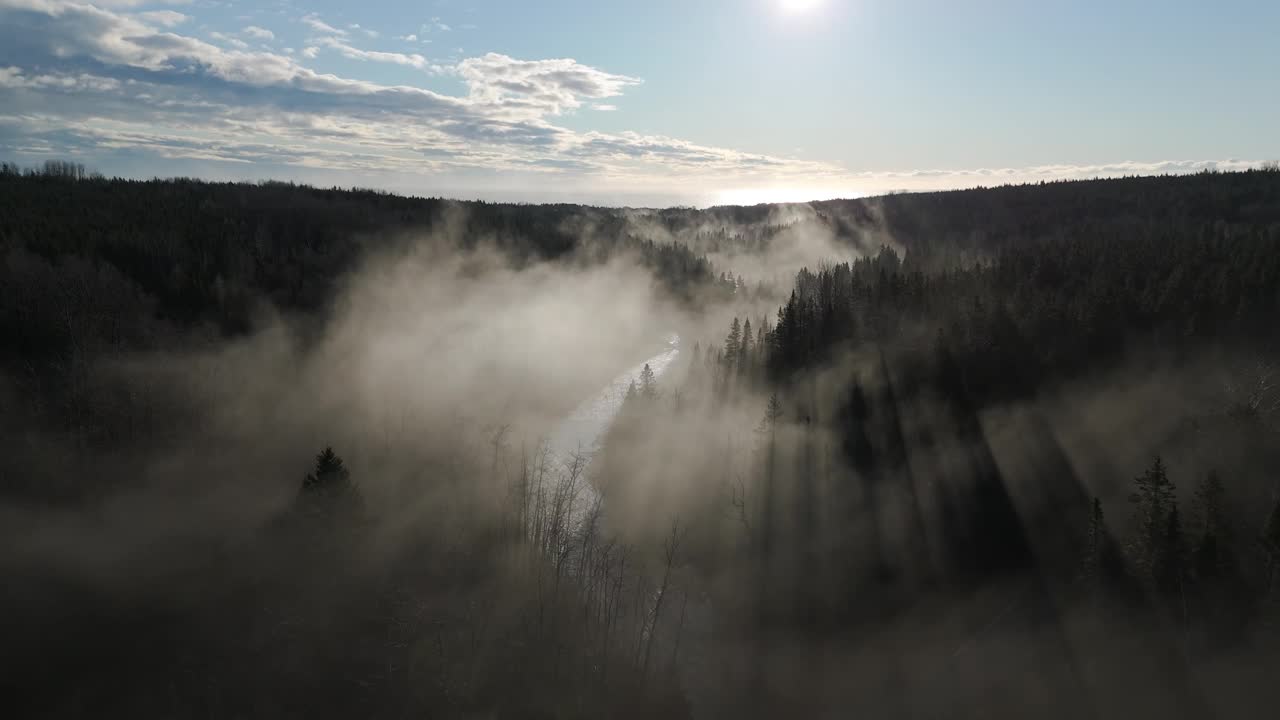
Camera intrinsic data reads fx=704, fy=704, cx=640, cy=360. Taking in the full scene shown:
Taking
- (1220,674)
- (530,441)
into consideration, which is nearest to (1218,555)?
(1220,674)

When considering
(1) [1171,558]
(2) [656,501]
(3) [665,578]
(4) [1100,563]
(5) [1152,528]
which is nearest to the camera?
(1) [1171,558]

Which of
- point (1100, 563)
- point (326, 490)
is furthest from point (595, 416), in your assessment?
point (1100, 563)

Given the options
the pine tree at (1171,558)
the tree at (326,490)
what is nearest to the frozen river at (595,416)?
the tree at (326,490)

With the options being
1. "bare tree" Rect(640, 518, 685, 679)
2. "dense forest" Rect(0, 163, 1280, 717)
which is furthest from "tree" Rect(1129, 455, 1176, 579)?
"bare tree" Rect(640, 518, 685, 679)

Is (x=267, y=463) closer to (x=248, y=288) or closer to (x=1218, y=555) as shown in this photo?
(x=248, y=288)

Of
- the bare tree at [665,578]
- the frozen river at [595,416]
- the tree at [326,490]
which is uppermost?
the tree at [326,490]

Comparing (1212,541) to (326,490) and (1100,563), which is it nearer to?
(1100,563)

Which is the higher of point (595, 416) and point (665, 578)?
point (595, 416)

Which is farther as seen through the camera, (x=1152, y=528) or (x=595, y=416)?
(x=595, y=416)

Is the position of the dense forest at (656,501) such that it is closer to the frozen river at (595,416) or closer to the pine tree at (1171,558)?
the pine tree at (1171,558)
